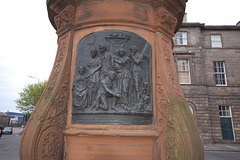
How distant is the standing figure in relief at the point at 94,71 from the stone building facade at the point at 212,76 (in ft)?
Answer: 63.1

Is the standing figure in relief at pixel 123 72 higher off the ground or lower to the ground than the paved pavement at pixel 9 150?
higher

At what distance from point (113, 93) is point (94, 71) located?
629mm

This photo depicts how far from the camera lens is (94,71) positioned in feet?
11.8

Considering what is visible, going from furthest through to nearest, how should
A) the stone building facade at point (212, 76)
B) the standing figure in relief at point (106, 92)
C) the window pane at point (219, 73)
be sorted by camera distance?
1. the window pane at point (219, 73)
2. the stone building facade at point (212, 76)
3. the standing figure in relief at point (106, 92)

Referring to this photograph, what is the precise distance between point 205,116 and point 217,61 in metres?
7.57

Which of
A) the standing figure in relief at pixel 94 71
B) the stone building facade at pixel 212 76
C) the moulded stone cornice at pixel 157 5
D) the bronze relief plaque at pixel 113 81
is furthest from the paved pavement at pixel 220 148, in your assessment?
the standing figure in relief at pixel 94 71

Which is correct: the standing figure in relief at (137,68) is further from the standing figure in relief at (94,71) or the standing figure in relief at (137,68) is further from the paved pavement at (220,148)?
the paved pavement at (220,148)

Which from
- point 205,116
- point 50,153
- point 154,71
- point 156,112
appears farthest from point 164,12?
point 205,116

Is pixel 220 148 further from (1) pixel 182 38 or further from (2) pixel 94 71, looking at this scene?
(2) pixel 94 71

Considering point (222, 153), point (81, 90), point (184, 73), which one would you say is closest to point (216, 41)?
point (184, 73)

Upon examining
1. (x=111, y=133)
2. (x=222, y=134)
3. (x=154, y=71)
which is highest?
(x=154, y=71)

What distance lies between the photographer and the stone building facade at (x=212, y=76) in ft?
67.4

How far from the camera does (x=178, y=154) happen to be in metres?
3.12

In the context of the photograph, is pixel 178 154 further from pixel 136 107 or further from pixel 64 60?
pixel 64 60
